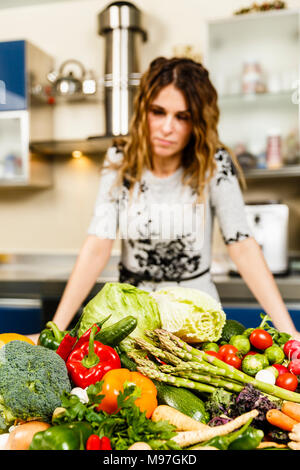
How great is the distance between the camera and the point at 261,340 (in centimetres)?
77

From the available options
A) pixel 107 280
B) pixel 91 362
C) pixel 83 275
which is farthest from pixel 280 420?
pixel 107 280

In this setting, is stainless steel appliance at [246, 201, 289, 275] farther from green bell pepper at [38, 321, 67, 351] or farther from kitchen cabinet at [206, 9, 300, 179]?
green bell pepper at [38, 321, 67, 351]

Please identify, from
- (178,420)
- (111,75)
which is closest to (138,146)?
(178,420)

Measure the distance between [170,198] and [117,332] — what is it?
2.33 ft

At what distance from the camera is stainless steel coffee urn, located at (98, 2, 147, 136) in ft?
8.03

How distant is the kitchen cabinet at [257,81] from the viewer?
2.33 m

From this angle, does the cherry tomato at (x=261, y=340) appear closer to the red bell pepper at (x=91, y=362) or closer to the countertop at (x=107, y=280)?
the red bell pepper at (x=91, y=362)

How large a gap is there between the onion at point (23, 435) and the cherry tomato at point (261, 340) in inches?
14.7

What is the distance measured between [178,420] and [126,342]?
6.9 inches

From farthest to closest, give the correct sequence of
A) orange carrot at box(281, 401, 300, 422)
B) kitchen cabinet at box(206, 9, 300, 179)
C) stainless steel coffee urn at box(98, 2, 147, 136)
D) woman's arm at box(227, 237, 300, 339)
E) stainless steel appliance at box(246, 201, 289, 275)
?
stainless steel coffee urn at box(98, 2, 147, 136) → kitchen cabinet at box(206, 9, 300, 179) → stainless steel appliance at box(246, 201, 289, 275) → woman's arm at box(227, 237, 300, 339) → orange carrot at box(281, 401, 300, 422)

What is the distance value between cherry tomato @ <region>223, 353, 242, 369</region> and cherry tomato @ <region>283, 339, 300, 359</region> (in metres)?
0.09

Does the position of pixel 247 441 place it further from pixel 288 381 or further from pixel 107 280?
pixel 107 280

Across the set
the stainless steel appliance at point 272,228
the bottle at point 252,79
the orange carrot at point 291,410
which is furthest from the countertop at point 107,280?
the orange carrot at point 291,410

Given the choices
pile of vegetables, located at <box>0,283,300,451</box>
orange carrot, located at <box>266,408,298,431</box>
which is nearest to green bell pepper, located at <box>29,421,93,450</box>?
pile of vegetables, located at <box>0,283,300,451</box>
